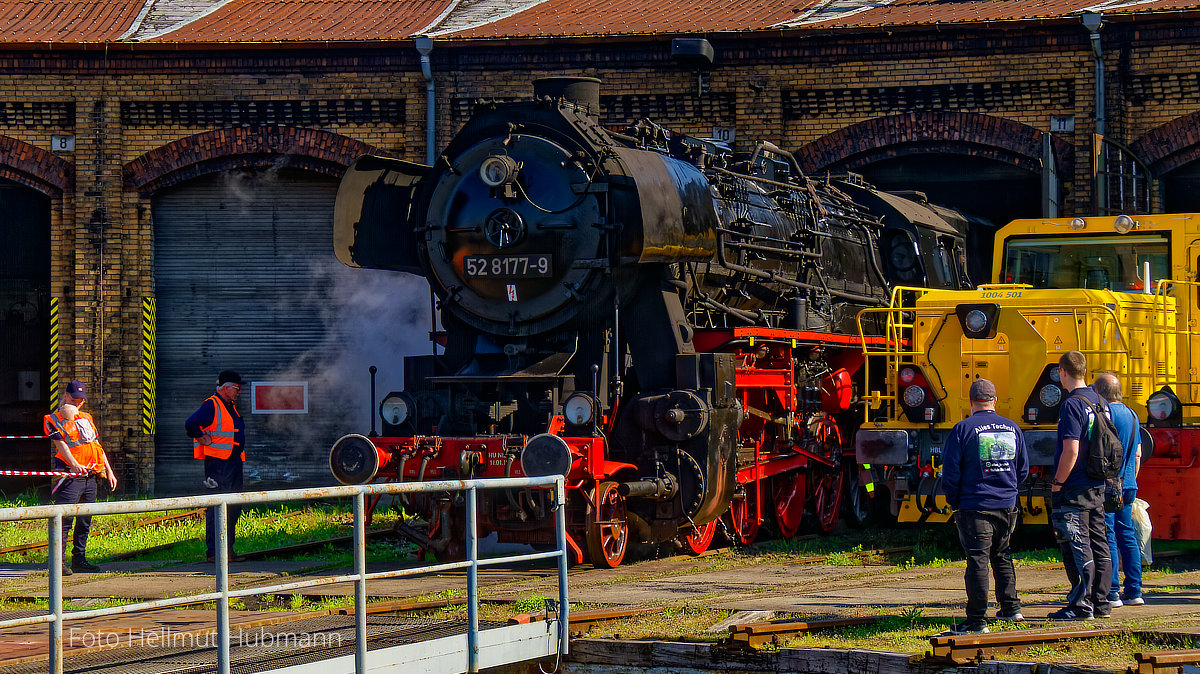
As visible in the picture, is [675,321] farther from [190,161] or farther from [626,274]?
[190,161]

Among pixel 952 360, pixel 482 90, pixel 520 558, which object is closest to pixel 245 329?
pixel 482 90

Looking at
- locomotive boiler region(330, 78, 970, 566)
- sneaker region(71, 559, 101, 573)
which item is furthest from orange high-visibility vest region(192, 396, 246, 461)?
locomotive boiler region(330, 78, 970, 566)

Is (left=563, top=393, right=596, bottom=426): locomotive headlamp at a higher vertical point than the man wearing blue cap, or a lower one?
higher

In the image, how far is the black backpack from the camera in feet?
27.9

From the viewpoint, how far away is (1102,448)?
8508 millimetres

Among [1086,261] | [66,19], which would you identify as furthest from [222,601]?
[66,19]

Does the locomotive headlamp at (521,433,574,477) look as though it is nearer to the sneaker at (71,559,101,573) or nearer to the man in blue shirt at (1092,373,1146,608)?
the man in blue shirt at (1092,373,1146,608)

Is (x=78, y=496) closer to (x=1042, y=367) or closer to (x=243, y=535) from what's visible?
(x=243, y=535)

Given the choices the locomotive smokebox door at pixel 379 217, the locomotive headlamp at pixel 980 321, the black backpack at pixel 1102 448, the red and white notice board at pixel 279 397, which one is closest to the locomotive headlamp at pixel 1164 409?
the locomotive headlamp at pixel 980 321

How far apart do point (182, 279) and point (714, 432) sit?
11.1 meters

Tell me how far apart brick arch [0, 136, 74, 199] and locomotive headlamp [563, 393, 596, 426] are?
11.2m

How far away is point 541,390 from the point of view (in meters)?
11.6

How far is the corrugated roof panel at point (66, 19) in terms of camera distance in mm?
19969

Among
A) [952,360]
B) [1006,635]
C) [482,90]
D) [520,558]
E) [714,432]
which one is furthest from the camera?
[482,90]
